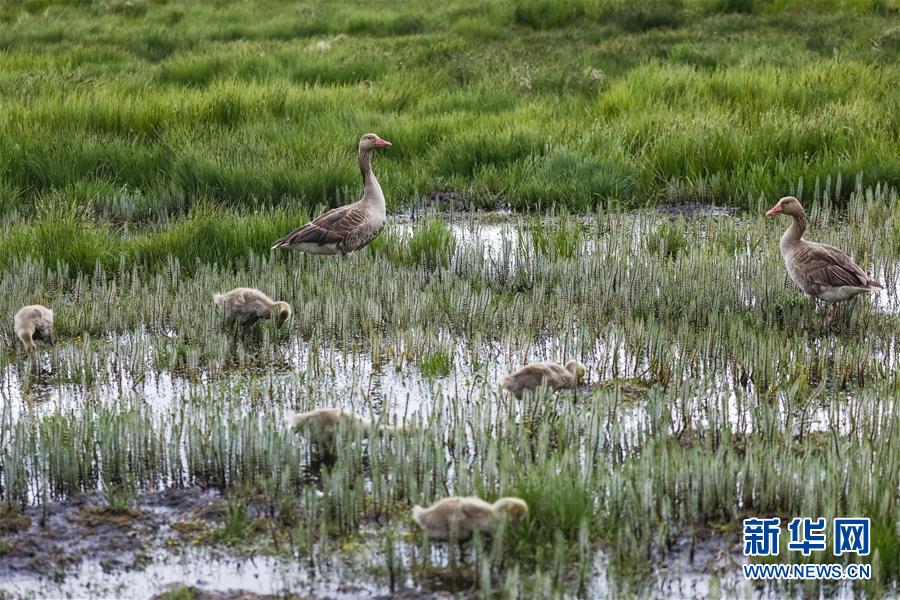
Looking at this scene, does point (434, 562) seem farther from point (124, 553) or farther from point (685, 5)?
point (685, 5)

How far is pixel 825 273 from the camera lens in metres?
7.64

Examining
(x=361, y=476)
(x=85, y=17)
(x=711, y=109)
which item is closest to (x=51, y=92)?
(x=711, y=109)

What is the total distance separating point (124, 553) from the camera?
4.85m

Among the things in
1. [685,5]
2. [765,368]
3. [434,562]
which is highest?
[685,5]

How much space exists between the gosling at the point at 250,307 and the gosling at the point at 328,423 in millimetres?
1897

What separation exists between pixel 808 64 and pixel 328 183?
7.54m

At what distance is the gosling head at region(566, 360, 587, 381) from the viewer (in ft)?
21.7

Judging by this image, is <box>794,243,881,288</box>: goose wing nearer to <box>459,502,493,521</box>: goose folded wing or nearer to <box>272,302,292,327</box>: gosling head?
<box>272,302,292,327</box>: gosling head

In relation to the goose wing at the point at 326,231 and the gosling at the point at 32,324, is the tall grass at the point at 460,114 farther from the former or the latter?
the gosling at the point at 32,324

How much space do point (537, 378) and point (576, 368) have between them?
37 cm

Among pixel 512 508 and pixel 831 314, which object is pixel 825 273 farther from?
pixel 512 508

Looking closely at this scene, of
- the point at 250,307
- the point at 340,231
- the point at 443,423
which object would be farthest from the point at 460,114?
the point at 443,423

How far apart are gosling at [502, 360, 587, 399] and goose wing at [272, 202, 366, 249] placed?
10.5 ft

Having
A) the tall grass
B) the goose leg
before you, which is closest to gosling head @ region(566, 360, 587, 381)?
the goose leg
